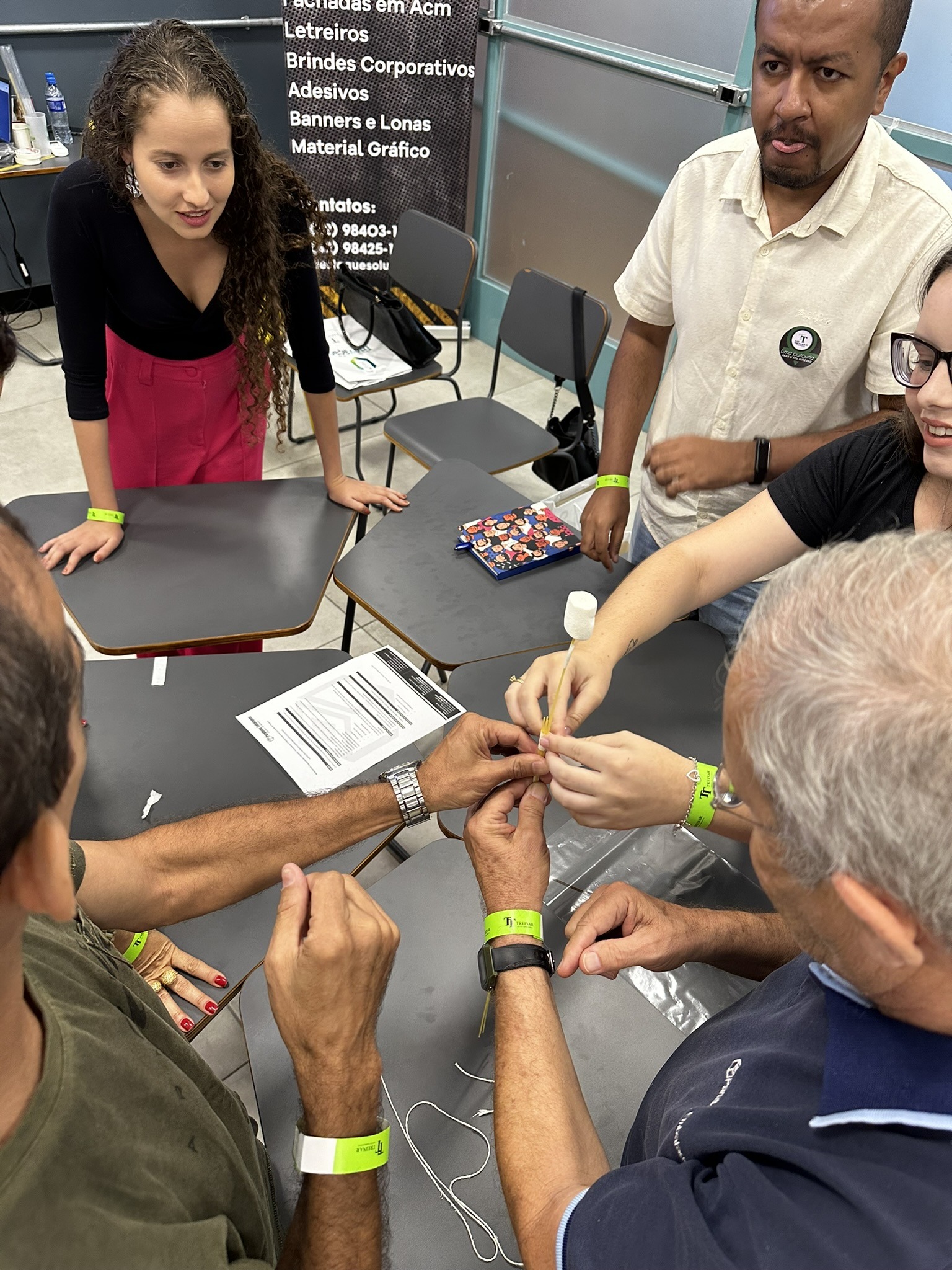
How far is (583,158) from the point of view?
4.52 metres

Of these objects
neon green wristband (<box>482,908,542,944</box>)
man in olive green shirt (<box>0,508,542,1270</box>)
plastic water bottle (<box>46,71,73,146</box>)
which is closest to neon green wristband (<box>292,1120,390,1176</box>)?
man in olive green shirt (<box>0,508,542,1270</box>)

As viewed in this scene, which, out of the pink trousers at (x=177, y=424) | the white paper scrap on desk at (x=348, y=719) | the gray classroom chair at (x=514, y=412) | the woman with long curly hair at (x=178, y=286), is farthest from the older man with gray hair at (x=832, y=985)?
the gray classroom chair at (x=514, y=412)

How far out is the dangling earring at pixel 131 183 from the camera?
6.49 feet

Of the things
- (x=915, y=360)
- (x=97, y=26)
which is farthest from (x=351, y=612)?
(x=97, y=26)

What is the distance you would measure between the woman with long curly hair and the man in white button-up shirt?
853mm

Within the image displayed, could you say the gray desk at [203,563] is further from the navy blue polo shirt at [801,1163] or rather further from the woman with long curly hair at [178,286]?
the navy blue polo shirt at [801,1163]

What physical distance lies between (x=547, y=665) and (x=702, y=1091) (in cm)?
83

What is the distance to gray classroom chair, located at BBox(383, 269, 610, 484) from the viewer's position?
338cm

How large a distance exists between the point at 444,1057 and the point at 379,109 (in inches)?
193

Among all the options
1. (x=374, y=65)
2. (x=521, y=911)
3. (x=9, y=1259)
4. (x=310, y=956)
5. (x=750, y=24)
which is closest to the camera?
(x=9, y=1259)

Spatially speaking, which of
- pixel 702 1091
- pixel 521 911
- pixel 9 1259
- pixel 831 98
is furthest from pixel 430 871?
pixel 831 98

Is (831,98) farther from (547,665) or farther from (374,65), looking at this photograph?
(374,65)

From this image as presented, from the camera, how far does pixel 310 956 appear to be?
106 centimetres

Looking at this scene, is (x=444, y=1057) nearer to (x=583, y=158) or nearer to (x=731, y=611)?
(x=731, y=611)
